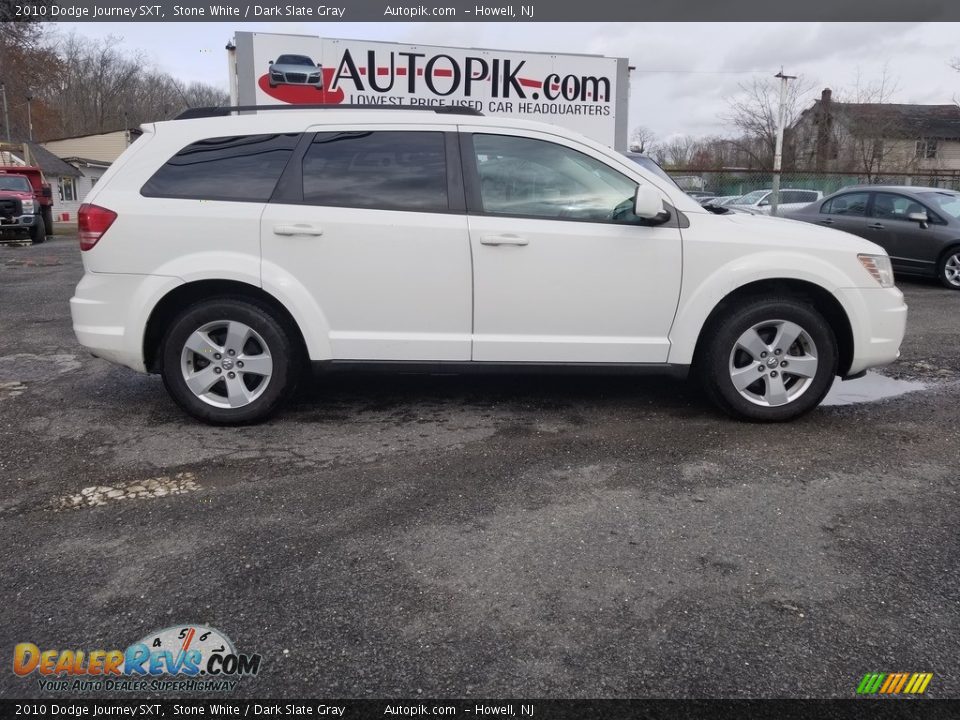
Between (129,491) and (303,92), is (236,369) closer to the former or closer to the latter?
(129,491)

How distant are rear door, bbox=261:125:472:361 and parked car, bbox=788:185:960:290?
358 inches

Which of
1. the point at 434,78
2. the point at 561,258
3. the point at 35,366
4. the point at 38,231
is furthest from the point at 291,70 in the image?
the point at 38,231

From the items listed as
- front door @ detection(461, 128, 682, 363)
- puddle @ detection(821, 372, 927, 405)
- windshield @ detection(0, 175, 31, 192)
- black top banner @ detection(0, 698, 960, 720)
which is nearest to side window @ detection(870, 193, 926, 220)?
puddle @ detection(821, 372, 927, 405)

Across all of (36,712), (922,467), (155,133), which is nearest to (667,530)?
(922,467)

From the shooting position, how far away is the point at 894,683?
89.4 inches

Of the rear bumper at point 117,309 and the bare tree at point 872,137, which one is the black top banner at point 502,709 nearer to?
the rear bumper at point 117,309

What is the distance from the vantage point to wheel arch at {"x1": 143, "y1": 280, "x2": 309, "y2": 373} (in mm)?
4461

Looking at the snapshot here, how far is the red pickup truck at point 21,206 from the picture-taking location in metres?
20.3

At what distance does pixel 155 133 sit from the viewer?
15.0 feet

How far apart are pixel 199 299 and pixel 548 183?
224 centimetres

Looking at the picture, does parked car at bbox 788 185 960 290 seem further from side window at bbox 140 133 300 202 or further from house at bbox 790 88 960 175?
house at bbox 790 88 960 175

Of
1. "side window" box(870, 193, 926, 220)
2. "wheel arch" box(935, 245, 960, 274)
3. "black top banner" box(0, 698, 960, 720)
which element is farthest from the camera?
"side window" box(870, 193, 926, 220)

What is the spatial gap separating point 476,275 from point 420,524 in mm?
1703

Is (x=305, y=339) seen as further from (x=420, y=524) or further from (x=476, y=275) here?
(x=420, y=524)
